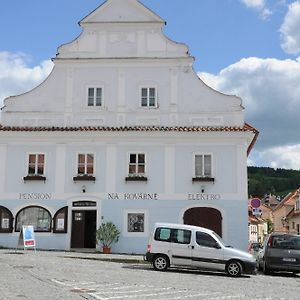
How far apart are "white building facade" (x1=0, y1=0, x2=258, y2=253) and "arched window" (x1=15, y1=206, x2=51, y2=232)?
0.18 ft

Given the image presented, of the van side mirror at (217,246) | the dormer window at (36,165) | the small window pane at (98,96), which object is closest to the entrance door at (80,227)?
the dormer window at (36,165)

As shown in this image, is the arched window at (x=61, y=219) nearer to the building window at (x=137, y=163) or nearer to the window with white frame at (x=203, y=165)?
the building window at (x=137, y=163)

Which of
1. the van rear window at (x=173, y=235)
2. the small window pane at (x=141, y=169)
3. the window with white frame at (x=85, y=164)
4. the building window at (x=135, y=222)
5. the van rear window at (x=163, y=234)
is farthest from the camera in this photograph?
the window with white frame at (x=85, y=164)

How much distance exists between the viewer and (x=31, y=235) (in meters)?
25.1

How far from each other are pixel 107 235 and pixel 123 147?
4.89 meters

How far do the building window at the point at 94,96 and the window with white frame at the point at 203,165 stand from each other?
6.44 meters

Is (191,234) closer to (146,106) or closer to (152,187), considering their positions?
(152,187)

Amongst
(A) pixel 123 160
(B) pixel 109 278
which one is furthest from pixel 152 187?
(B) pixel 109 278

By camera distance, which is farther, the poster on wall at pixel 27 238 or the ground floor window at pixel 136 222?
the ground floor window at pixel 136 222

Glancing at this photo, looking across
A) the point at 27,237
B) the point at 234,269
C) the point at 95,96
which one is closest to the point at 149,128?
the point at 95,96

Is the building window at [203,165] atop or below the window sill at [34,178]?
atop

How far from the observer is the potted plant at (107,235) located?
1067 inches

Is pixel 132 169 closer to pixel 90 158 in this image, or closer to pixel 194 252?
pixel 90 158

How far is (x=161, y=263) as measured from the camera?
63.4 ft
